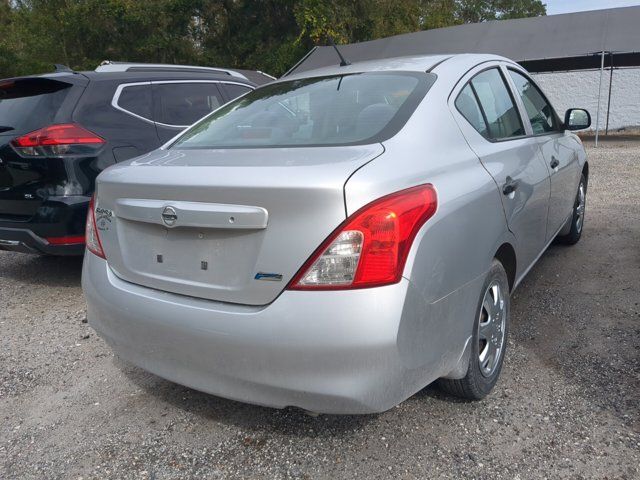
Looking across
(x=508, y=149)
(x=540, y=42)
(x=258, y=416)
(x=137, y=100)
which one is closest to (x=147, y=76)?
(x=137, y=100)

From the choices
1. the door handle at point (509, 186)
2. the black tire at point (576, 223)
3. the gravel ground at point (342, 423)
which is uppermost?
the door handle at point (509, 186)

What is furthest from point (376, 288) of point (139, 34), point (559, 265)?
point (139, 34)

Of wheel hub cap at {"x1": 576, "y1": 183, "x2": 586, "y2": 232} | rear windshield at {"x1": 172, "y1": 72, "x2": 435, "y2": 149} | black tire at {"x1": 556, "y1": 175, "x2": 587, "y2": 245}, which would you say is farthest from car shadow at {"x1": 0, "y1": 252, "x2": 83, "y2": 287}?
wheel hub cap at {"x1": 576, "y1": 183, "x2": 586, "y2": 232}

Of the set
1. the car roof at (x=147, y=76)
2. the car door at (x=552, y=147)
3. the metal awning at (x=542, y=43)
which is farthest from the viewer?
the metal awning at (x=542, y=43)

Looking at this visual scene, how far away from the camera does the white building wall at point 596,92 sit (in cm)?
2212

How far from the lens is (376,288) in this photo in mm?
1900

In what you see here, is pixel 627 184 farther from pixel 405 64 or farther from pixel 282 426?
pixel 282 426

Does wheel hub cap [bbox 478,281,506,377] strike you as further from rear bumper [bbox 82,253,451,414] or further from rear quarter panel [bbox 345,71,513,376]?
rear bumper [bbox 82,253,451,414]

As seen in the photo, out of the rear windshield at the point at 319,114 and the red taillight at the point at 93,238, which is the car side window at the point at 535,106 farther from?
the red taillight at the point at 93,238

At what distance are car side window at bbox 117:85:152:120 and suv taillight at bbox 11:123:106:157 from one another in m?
0.52

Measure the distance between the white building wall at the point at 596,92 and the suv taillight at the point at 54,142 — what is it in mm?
20783

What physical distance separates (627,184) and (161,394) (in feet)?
26.2

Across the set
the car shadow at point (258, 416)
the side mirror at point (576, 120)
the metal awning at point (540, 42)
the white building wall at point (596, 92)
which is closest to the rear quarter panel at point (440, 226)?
the car shadow at point (258, 416)

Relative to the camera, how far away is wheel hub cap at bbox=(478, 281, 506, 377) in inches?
104
